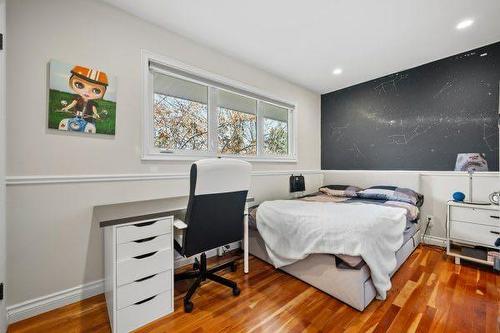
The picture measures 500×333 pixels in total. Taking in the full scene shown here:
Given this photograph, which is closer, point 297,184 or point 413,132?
point 413,132

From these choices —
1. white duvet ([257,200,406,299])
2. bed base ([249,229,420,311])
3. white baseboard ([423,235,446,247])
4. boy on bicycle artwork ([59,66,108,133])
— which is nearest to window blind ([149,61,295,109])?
boy on bicycle artwork ([59,66,108,133])

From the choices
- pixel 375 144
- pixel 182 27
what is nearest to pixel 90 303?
pixel 182 27

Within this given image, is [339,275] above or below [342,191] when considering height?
below

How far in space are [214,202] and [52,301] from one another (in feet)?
4.65

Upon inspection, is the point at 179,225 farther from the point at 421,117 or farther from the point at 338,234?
the point at 421,117

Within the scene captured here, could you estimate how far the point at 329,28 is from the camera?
2.25m

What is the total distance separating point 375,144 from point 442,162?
0.87 m

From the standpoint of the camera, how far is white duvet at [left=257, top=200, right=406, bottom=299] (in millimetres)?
1628

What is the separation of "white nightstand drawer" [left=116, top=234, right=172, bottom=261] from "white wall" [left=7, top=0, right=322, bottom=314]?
0.61 meters

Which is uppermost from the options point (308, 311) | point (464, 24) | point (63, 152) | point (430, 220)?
point (464, 24)

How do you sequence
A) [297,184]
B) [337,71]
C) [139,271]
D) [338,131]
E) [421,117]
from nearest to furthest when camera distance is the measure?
[139,271] < [421,117] < [337,71] < [297,184] < [338,131]

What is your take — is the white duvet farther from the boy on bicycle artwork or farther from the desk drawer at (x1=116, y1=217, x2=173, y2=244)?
the boy on bicycle artwork

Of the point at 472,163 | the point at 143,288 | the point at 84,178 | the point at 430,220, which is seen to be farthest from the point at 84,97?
the point at 430,220

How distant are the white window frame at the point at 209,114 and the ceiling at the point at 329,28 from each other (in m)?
0.34
